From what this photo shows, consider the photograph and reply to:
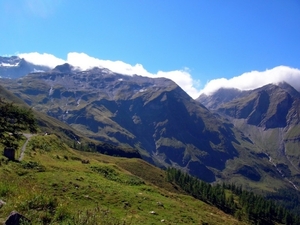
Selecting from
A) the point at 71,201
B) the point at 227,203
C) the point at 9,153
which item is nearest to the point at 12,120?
the point at 9,153

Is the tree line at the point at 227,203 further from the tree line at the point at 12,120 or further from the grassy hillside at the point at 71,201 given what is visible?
the tree line at the point at 12,120

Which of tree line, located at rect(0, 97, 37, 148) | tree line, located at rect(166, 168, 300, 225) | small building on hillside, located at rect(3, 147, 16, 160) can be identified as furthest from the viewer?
tree line, located at rect(166, 168, 300, 225)

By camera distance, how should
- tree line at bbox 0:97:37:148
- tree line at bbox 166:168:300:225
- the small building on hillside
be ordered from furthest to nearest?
tree line at bbox 166:168:300:225, tree line at bbox 0:97:37:148, the small building on hillside

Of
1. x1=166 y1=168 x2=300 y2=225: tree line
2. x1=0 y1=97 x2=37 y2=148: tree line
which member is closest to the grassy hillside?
x1=0 y1=97 x2=37 y2=148: tree line

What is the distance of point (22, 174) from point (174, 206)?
22.0 meters

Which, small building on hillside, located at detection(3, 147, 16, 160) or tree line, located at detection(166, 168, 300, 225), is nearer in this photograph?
small building on hillside, located at detection(3, 147, 16, 160)

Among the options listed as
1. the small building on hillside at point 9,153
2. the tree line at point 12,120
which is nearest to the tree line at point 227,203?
the tree line at point 12,120

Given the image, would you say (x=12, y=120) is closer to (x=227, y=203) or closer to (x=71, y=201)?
(x=71, y=201)

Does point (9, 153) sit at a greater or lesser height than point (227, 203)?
greater

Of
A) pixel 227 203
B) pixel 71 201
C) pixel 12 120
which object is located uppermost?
pixel 12 120

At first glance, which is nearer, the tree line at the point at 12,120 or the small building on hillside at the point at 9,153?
the small building on hillside at the point at 9,153

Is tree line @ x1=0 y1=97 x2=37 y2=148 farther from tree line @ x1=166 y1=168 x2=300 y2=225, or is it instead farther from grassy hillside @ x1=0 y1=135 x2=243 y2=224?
tree line @ x1=166 y1=168 x2=300 y2=225

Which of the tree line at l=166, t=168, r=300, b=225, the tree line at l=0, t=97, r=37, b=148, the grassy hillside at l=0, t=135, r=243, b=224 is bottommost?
the tree line at l=166, t=168, r=300, b=225

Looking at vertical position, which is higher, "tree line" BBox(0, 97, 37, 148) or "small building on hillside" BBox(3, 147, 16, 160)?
"tree line" BBox(0, 97, 37, 148)
